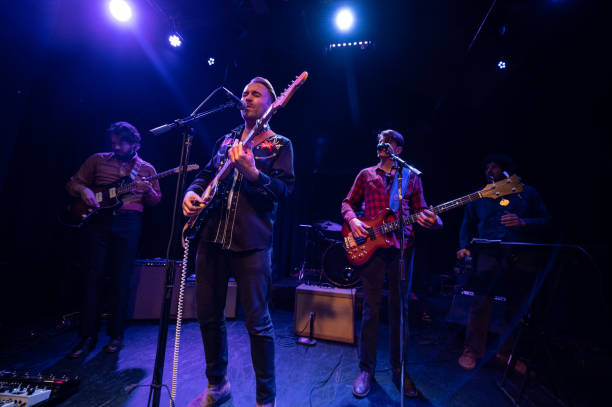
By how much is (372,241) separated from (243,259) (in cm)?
133

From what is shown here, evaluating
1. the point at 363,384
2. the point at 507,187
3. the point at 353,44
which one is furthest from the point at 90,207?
the point at 353,44

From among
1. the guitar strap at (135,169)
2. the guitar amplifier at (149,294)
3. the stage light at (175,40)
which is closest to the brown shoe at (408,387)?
the guitar amplifier at (149,294)

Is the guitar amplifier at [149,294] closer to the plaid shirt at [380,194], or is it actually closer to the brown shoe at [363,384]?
the brown shoe at [363,384]

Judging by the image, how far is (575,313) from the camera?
14.6 feet

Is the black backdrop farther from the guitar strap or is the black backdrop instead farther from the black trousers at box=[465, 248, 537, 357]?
the black trousers at box=[465, 248, 537, 357]

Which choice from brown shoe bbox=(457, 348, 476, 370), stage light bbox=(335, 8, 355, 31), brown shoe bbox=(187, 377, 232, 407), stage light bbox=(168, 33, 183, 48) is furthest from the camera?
stage light bbox=(168, 33, 183, 48)

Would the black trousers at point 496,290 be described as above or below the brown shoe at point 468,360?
above

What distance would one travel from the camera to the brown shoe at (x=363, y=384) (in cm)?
215

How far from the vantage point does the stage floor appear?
2068 millimetres

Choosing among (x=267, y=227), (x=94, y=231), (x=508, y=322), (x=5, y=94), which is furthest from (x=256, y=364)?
(x=5, y=94)

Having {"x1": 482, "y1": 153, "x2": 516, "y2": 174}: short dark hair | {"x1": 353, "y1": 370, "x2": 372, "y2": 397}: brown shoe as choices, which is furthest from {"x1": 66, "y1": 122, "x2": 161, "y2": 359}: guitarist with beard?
{"x1": 482, "y1": 153, "x2": 516, "y2": 174}: short dark hair

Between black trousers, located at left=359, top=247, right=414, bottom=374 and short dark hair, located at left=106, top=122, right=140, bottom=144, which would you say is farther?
short dark hair, located at left=106, top=122, right=140, bottom=144

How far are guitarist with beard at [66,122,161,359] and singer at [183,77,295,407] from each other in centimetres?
184

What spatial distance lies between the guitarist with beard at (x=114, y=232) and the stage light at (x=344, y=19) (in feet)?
13.7
